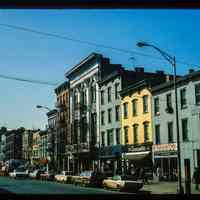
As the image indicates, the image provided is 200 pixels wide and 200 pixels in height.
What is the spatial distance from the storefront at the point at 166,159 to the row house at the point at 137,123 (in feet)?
4.74

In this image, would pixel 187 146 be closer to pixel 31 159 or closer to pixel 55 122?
pixel 55 122

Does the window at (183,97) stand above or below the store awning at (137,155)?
above

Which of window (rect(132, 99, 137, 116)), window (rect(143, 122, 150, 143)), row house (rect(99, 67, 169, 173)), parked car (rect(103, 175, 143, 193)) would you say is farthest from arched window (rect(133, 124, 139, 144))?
parked car (rect(103, 175, 143, 193))

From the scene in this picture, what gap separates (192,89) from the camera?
37375 mm

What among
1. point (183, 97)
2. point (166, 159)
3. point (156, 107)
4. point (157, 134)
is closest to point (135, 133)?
point (157, 134)

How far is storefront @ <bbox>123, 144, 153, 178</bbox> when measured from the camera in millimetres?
43938

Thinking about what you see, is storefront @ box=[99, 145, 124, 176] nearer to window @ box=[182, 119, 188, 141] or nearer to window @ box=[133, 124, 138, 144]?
window @ box=[133, 124, 138, 144]

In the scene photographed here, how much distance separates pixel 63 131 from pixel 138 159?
2909 cm

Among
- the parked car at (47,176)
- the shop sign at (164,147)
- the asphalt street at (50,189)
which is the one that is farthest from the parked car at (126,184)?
the parked car at (47,176)

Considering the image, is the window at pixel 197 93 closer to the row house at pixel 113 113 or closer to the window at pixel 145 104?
the window at pixel 145 104

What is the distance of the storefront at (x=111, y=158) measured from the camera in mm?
50487

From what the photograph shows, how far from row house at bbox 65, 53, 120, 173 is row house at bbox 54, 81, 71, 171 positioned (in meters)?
2.69

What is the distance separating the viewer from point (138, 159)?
45219mm
